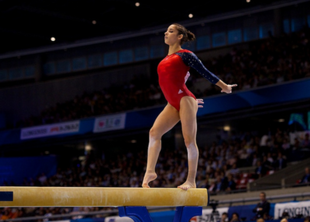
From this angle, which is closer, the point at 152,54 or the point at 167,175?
the point at 167,175

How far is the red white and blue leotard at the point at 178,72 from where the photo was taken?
5.66 metres

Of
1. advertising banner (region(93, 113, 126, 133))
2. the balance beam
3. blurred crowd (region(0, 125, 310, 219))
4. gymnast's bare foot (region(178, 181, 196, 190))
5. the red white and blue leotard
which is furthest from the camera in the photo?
advertising banner (region(93, 113, 126, 133))

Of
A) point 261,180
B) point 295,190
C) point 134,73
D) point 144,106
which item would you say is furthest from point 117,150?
point 295,190

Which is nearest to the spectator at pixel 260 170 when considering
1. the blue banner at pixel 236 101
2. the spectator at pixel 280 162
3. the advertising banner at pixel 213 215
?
the spectator at pixel 280 162

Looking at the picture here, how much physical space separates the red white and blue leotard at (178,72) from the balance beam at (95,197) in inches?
42.1

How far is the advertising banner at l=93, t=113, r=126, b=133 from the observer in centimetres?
2266

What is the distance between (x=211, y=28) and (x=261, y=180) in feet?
40.1

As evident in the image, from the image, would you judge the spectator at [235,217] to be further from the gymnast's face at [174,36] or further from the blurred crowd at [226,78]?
the blurred crowd at [226,78]

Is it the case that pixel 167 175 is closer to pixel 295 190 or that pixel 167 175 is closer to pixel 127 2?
pixel 295 190

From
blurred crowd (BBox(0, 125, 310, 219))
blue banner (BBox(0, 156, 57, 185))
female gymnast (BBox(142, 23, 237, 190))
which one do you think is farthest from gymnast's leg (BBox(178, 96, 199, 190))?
blue banner (BBox(0, 156, 57, 185))

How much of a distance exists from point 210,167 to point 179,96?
12.3m

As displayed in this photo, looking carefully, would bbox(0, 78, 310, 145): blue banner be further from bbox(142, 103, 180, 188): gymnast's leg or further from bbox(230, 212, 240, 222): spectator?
bbox(142, 103, 180, 188): gymnast's leg

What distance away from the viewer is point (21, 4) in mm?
21266

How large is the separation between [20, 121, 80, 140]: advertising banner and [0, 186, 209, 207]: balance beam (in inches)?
743
